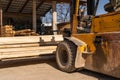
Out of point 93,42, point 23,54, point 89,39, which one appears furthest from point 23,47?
point 93,42

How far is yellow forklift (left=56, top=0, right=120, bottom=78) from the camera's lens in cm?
→ 633

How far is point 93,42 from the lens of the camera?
7.07 m

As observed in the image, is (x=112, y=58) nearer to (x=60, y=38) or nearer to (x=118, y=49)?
(x=118, y=49)

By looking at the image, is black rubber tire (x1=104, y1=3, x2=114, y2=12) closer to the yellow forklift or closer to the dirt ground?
the yellow forklift

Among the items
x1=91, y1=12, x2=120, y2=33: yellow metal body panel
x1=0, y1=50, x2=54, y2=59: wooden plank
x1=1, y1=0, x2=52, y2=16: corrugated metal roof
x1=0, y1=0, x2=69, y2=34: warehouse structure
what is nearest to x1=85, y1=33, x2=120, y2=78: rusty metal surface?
x1=91, y1=12, x2=120, y2=33: yellow metal body panel

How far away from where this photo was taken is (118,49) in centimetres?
617

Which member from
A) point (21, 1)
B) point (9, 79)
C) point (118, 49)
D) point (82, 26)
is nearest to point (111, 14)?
point (118, 49)

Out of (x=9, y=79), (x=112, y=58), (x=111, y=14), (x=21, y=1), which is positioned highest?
(x=21, y=1)

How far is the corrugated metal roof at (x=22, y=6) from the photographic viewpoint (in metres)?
16.3

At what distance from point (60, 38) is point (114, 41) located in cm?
481

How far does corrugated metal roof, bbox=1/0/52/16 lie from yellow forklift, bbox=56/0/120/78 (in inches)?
328

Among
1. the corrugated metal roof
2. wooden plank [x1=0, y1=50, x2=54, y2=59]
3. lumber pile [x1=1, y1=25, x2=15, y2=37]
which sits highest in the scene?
the corrugated metal roof

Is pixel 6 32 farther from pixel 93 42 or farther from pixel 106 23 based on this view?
pixel 106 23

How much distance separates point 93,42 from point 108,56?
0.75m
